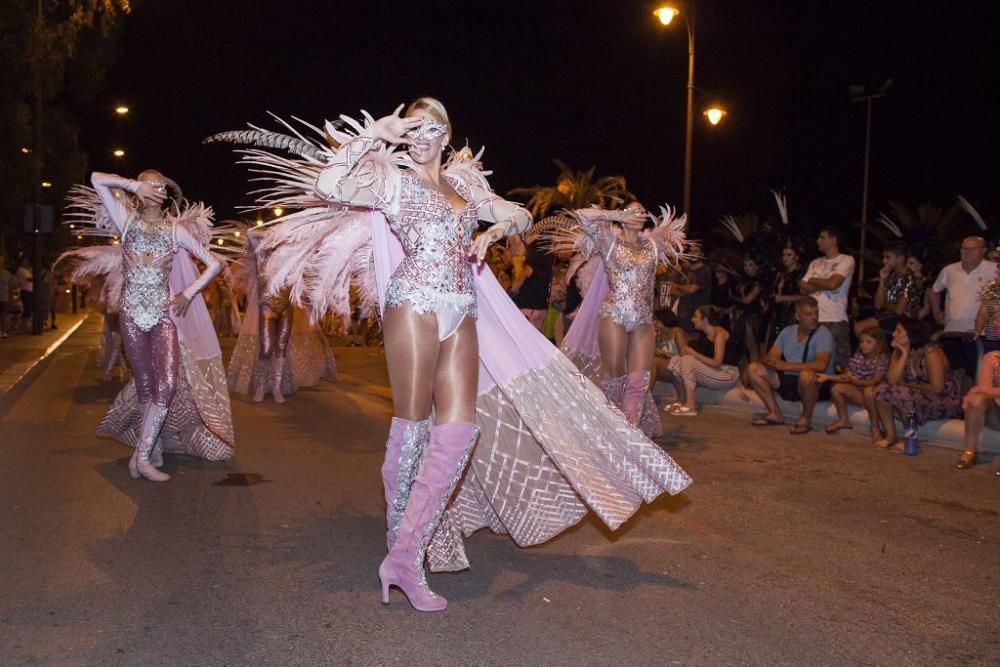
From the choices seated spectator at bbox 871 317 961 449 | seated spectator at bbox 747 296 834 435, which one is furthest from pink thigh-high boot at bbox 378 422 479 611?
seated spectator at bbox 747 296 834 435

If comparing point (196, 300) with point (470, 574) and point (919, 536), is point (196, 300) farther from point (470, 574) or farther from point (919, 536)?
point (919, 536)

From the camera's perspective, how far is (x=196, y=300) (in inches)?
275

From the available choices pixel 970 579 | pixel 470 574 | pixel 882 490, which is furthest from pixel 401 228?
pixel 882 490

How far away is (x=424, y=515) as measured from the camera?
3.98m

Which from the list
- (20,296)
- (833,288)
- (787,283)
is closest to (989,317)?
(833,288)

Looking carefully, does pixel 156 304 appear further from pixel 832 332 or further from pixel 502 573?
pixel 832 332

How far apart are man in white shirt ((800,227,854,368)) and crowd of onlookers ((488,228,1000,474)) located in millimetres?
11

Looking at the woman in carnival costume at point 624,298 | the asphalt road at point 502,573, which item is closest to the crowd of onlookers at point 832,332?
the asphalt road at point 502,573

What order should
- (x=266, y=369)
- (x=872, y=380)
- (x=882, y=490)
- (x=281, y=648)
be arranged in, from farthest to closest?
(x=266, y=369) → (x=872, y=380) → (x=882, y=490) → (x=281, y=648)

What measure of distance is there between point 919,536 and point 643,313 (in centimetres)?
261

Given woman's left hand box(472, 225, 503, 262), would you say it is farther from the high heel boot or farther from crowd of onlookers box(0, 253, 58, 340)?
crowd of onlookers box(0, 253, 58, 340)

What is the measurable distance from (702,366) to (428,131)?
6894 mm

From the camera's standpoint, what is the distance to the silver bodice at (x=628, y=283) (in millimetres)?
7156

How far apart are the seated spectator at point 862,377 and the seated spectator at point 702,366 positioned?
1.69 meters
